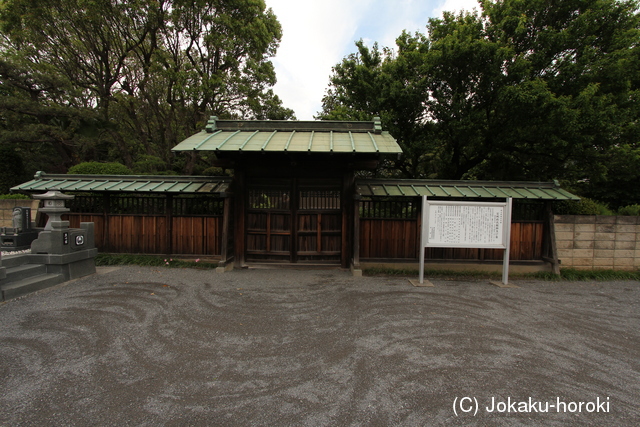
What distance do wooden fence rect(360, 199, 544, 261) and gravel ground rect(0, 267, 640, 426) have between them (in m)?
1.79

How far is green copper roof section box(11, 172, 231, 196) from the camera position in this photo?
747 cm

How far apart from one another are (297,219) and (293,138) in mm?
2122

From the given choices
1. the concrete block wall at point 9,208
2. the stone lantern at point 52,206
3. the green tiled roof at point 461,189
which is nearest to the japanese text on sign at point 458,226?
the green tiled roof at point 461,189

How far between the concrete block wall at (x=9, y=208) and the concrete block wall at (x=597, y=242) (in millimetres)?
15025

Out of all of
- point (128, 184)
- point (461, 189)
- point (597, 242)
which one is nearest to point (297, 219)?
point (461, 189)

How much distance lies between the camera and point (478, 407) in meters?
2.56

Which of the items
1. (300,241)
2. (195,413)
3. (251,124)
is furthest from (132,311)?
(251,124)

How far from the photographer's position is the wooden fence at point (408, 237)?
7551 mm

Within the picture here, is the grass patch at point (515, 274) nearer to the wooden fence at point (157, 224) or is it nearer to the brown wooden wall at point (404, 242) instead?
the brown wooden wall at point (404, 242)

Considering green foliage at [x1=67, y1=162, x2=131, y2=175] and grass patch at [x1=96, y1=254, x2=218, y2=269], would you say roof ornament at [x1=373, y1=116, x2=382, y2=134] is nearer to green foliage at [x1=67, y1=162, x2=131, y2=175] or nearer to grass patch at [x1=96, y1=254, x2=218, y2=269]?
grass patch at [x1=96, y1=254, x2=218, y2=269]

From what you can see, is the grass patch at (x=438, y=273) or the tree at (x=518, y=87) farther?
the tree at (x=518, y=87)

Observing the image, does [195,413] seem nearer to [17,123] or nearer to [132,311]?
[132,311]

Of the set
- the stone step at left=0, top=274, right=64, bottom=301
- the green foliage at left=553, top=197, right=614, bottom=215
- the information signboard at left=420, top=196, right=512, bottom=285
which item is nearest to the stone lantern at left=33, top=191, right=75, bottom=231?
the stone step at left=0, top=274, right=64, bottom=301

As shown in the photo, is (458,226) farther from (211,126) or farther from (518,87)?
(211,126)
